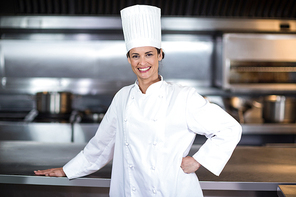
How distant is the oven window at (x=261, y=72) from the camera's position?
311 cm

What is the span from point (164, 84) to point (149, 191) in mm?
447

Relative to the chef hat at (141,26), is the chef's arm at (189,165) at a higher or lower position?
lower

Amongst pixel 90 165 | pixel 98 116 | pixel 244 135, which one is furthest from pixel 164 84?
pixel 244 135

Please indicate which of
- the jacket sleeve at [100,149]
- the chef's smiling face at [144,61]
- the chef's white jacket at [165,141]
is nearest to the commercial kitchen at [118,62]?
the jacket sleeve at [100,149]

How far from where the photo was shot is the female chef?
1123mm

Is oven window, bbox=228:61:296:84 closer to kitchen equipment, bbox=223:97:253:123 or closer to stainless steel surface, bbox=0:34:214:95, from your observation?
kitchen equipment, bbox=223:97:253:123

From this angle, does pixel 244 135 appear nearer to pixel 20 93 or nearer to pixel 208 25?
pixel 208 25

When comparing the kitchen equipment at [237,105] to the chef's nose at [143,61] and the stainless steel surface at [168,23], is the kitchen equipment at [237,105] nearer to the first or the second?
the stainless steel surface at [168,23]

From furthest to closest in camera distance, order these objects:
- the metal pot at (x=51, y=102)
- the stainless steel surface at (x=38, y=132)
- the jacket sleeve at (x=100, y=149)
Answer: the metal pot at (x=51, y=102) < the stainless steel surface at (x=38, y=132) < the jacket sleeve at (x=100, y=149)

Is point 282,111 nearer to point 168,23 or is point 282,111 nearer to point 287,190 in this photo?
point 168,23

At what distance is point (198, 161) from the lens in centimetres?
114

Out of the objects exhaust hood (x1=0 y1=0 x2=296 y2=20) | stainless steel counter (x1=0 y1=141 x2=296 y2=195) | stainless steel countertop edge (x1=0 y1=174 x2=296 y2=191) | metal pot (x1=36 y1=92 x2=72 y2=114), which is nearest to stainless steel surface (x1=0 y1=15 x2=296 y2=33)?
exhaust hood (x1=0 y1=0 x2=296 y2=20)

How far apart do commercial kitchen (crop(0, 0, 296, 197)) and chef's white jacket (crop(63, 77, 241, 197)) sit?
1.31 meters

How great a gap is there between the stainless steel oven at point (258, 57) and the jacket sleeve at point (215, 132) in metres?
2.00
